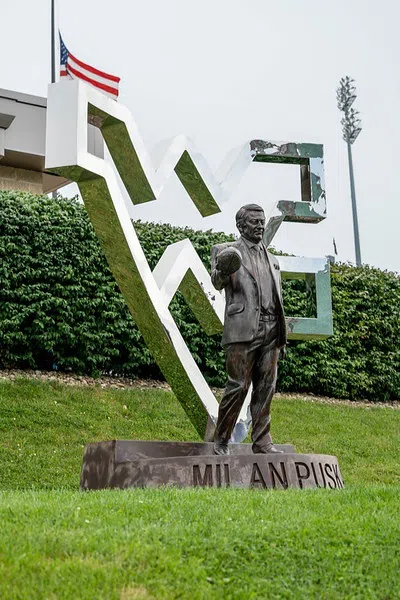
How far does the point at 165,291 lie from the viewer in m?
8.72

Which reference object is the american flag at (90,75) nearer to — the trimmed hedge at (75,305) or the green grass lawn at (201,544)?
the trimmed hedge at (75,305)

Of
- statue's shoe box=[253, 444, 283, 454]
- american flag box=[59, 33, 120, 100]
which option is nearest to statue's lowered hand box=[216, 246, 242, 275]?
statue's shoe box=[253, 444, 283, 454]

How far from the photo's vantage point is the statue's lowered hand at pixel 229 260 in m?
7.52

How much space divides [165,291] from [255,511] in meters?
3.35

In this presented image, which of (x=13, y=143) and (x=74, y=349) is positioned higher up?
(x=13, y=143)

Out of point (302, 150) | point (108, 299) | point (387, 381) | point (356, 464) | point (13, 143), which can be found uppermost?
point (13, 143)

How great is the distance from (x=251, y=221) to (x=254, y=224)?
0.04 metres

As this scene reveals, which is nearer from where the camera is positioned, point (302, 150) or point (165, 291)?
point (165, 291)

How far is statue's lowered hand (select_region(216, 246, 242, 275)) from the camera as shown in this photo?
752 cm

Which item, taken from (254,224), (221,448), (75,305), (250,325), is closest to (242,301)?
(250,325)

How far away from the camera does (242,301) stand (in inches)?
307

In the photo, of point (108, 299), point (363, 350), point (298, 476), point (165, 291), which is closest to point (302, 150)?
point (165, 291)

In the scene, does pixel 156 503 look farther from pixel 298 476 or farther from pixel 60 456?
pixel 60 456

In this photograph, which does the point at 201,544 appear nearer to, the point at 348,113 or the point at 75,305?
the point at 75,305
